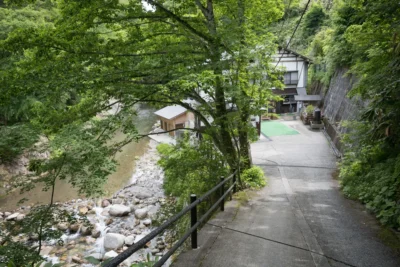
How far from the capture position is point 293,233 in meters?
4.71

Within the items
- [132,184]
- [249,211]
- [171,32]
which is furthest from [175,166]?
[132,184]

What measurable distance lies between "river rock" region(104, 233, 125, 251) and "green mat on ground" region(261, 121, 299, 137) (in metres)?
13.3

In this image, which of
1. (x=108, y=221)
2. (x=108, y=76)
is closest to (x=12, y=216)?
(x=108, y=221)

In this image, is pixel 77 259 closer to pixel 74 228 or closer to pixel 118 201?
pixel 74 228

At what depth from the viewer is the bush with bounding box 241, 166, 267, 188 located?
9.35 m

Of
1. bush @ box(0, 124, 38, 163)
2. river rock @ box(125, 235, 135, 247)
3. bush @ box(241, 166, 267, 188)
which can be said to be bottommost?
river rock @ box(125, 235, 135, 247)

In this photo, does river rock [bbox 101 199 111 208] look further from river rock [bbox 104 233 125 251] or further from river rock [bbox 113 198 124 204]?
river rock [bbox 104 233 125 251]

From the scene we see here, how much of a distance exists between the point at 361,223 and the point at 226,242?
300 centimetres

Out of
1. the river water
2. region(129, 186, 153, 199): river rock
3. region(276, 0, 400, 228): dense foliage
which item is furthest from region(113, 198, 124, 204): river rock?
region(276, 0, 400, 228): dense foliage

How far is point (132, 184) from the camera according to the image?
16203mm

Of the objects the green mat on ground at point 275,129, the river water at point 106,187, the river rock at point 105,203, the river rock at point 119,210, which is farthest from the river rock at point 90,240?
the green mat on ground at point 275,129

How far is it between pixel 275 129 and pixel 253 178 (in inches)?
503

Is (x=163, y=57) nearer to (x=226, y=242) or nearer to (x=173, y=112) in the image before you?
(x=226, y=242)

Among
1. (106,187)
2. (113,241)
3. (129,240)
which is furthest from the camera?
(106,187)
